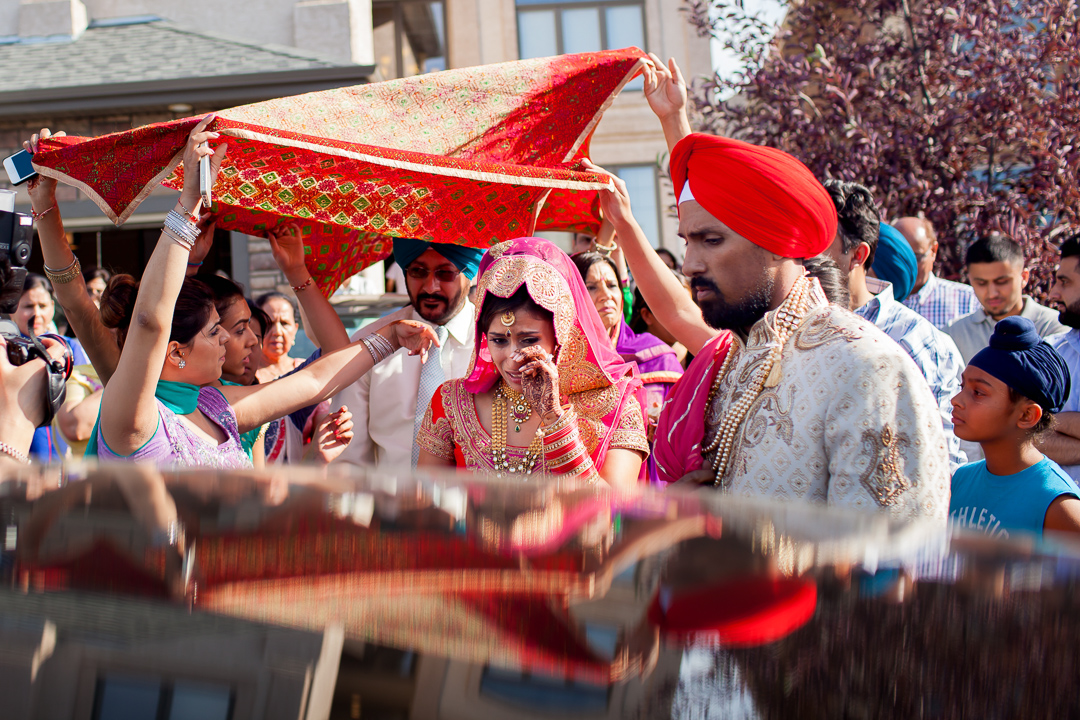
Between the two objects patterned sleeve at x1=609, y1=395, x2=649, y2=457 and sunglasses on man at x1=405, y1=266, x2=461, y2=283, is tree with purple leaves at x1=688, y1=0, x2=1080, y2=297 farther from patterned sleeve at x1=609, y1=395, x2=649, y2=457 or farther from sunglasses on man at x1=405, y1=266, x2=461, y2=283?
patterned sleeve at x1=609, y1=395, x2=649, y2=457

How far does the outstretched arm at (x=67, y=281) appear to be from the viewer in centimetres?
276

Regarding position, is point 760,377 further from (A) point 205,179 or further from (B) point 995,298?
(B) point 995,298

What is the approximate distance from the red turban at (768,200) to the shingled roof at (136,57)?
632 centimetres

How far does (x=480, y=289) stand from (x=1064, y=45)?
496cm

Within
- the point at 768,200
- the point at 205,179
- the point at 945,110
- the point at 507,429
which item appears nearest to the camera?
the point at 768,200

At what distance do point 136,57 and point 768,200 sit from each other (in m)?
8.13

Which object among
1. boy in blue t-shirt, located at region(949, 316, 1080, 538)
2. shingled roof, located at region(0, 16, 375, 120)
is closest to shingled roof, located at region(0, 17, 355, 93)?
shingled roof, located at region(0, 16, 375, 120)

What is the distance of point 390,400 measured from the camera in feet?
10.6

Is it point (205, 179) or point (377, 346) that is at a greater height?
point (205, 179)

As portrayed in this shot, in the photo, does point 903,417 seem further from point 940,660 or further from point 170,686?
point 170,686

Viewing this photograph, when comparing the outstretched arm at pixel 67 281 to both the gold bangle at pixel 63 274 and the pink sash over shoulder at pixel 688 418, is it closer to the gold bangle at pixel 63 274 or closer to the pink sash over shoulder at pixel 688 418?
the gold bangle at pixel 63 274

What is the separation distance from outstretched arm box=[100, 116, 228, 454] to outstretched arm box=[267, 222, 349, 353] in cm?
100

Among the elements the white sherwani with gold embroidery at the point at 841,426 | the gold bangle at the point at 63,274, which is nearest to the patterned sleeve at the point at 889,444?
the white sherwani with gold embroidery at the point at 841,426

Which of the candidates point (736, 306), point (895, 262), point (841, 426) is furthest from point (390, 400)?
point (895, 262)
